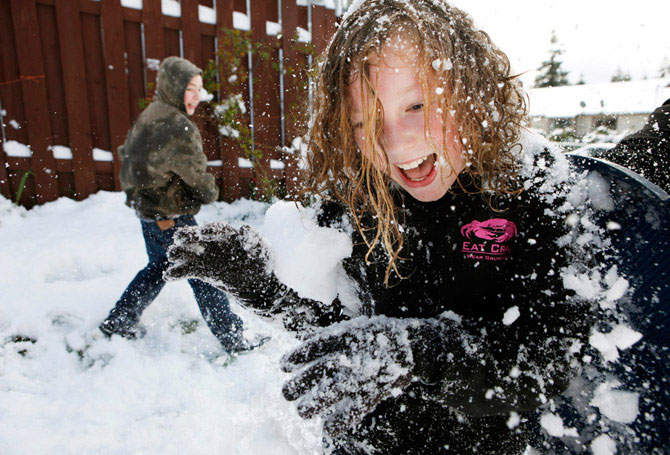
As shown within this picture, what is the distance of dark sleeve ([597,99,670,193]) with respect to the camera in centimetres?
119

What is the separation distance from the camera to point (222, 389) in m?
2.33

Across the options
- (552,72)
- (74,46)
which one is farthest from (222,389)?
(552,72)

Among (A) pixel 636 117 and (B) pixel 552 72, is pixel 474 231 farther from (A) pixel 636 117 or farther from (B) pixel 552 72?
(B) pixel 552 72

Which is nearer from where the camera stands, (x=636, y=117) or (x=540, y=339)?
(x=540, y=339)

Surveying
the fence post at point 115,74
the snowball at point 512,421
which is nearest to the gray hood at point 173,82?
the fence post at point 115,74

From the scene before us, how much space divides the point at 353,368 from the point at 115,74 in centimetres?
494

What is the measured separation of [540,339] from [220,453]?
5.14ft

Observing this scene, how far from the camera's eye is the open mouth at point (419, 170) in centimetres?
104

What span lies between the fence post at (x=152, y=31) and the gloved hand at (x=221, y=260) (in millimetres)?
4354

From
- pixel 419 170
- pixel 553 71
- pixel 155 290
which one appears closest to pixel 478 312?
pixel 419 170

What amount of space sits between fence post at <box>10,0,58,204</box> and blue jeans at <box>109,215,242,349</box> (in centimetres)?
271

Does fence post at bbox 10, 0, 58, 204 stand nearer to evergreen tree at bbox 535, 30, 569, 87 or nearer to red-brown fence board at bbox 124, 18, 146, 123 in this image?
red-brown fence board at bbox 124, 18, 146, 123

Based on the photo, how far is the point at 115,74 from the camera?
15.1 ft

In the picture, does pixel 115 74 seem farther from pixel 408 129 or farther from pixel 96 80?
pixel 408 129
